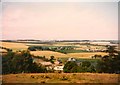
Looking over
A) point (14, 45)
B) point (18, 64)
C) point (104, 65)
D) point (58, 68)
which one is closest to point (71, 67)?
point (58, 68)

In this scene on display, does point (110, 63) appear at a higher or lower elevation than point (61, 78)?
higher

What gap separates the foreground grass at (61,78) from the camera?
510cm

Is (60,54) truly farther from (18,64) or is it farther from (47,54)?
(18,64)

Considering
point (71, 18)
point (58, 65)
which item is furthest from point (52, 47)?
point (71, 18)

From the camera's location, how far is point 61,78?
5129mm

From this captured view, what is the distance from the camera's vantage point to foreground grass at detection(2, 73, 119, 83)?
5.10 metres

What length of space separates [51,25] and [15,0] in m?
0.87

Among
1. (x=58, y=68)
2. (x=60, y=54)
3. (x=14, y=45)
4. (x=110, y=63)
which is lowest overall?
(x=58, y=68)

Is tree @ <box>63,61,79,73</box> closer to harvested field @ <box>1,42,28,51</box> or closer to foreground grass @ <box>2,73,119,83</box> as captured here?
foreground grass @ <box>2,73,119,83</box>

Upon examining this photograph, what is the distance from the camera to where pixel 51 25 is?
5250 millimetres

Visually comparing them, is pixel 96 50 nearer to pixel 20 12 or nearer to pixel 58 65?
pixel 58 65

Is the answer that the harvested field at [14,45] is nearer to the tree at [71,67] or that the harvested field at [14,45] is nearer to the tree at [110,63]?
the tree at [71,67]

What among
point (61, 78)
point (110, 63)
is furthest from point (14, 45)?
point (110, 63)

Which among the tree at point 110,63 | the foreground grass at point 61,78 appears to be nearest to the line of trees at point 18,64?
the foreground grass at point 61,78
